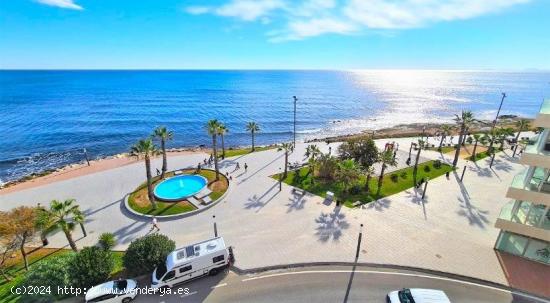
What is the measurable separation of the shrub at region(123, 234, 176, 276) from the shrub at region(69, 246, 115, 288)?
130 centimetres

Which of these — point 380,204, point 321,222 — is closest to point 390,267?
point 321,222

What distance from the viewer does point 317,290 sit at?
19406mm

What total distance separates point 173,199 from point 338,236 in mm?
18788

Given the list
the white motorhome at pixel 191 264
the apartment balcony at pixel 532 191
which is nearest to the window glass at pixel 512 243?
the apartment balcony at pixel 532 191

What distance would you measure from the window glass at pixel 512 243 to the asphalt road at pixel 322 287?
498 cm

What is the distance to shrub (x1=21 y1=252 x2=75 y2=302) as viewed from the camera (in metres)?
17.9

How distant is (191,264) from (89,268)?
6.80 metres

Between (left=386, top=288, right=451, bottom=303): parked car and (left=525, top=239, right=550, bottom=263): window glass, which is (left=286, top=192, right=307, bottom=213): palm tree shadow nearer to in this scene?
(left=386, top=288, right=451, bottom=303): parked car

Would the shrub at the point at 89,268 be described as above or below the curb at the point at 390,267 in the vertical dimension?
above

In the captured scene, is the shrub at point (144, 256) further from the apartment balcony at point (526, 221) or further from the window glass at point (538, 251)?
the window glass at point (538, 251)

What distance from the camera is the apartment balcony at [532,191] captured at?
19.9m

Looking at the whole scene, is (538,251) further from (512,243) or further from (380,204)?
(380,204)

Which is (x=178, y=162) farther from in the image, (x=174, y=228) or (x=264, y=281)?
(x=264, y=281)

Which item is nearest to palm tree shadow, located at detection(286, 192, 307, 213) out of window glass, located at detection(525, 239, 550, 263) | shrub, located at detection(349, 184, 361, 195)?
shrub, located at detection(349, 184, 361, 195)
